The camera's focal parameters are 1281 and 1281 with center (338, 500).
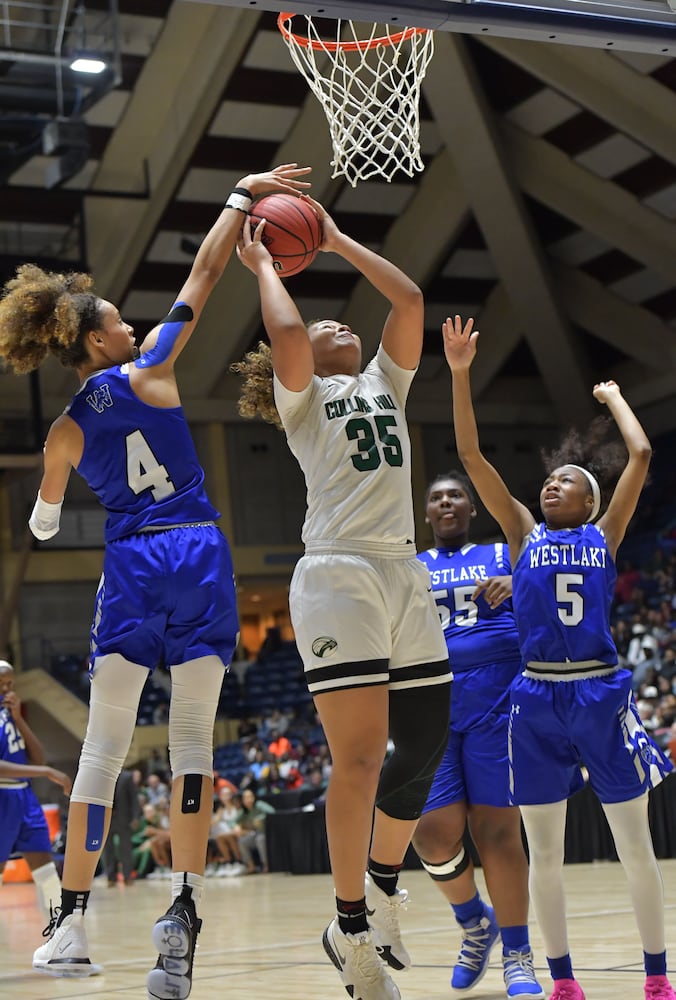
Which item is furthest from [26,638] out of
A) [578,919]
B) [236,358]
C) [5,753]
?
[578,919]

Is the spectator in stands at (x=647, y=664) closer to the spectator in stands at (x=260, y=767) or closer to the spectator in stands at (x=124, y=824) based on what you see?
the spectator in stands at (x=260, y=767)

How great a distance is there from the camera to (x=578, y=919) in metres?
7.00

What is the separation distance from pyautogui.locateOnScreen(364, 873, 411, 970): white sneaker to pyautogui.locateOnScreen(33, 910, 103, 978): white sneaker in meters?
0.87

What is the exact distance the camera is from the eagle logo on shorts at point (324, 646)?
141 inches

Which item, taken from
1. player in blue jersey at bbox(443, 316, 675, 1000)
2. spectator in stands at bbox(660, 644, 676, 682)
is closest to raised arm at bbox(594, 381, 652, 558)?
player in blue jersey at bbox(443, 316, 675, 1000)

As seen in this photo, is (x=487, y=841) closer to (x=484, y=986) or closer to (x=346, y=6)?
(x=484, y=986)

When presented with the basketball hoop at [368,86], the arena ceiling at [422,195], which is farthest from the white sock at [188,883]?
the arena ceiling at [422,195]

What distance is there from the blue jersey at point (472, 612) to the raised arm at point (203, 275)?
62.8 inches

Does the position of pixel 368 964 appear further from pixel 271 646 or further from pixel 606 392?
pixel 271 646

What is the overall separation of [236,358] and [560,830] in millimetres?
21385

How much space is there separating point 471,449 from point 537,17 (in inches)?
68.3

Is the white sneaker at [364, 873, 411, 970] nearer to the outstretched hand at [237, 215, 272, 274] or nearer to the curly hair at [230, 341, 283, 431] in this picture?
the curly hair at [230, 341, 283, 431]

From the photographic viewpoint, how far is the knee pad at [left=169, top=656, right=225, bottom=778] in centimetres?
383

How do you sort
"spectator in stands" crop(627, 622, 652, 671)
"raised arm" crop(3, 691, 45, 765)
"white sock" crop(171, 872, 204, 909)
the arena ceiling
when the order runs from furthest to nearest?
the arena ceiling < "spectator in stands" crop(627, 622, 652, 671) < "raised arm" crop(3, 691, 45, 765) < "white sock" crop(171, 872, 204, 909)
